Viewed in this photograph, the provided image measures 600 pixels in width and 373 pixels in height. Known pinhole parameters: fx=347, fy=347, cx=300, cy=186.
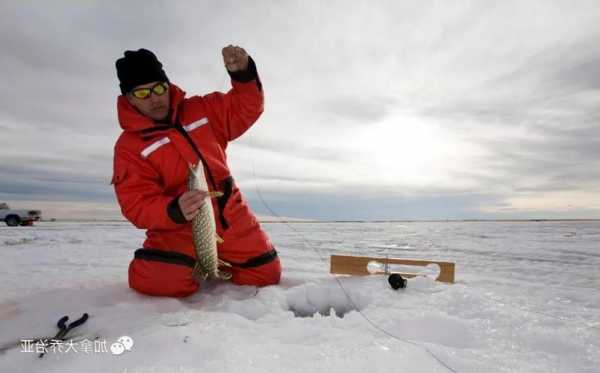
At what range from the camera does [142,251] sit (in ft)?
9.40

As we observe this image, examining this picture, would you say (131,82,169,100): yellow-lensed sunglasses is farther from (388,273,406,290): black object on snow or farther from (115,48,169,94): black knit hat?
(388,273,406,290): black object on snow

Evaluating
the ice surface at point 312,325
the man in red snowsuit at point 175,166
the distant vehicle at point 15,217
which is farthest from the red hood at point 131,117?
the distant vehicle at point 15,217

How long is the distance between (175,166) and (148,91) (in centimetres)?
62

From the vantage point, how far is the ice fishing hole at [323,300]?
2.80 m

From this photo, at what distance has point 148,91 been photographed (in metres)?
2.74

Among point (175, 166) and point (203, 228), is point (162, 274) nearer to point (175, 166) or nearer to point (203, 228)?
point (203, 228)

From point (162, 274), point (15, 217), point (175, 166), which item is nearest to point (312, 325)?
point (162, 274)

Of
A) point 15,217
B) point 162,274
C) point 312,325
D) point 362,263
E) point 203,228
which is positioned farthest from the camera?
point 15,217

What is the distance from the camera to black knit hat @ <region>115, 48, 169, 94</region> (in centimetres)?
276

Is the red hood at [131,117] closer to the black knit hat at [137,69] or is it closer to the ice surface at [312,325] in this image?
the black knit hat at [137,69]

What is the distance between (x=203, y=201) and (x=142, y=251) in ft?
2.83

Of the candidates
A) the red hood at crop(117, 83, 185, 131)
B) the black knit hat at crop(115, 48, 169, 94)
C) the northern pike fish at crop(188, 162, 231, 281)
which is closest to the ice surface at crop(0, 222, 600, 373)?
the northern pike fish at crop(188, 162, 231, 281)

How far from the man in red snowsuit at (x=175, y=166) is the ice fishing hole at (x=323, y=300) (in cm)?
36

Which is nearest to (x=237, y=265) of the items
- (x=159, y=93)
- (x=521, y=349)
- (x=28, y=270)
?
(x=159, y=93)
